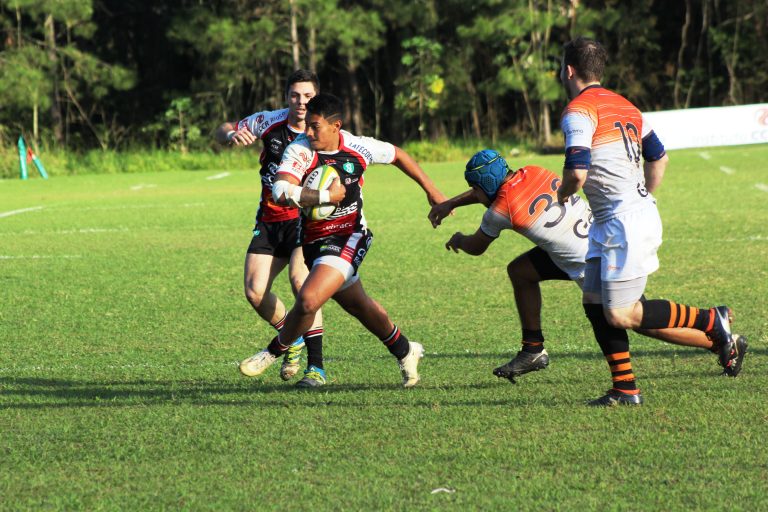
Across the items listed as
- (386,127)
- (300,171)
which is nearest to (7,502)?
(300,171)

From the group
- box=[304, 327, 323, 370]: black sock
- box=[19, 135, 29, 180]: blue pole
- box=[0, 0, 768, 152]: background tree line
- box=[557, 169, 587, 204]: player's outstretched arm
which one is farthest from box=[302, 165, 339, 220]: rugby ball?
box=[0, 0, 768, 152]: background tree line

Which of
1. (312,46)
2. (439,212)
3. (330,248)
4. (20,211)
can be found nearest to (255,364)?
(330,248)

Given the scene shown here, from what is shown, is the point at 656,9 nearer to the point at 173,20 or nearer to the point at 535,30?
the point at 535,30

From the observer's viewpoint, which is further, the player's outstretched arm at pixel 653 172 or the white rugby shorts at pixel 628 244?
the player's outstretched arm at pixel 653 172

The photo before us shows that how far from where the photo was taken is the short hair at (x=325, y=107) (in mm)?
6734

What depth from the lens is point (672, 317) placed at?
6.38m

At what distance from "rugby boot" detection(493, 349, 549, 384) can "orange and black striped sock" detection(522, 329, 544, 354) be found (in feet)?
0.07

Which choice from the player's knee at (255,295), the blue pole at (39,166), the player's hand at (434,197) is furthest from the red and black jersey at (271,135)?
the blue pole at (39,166)

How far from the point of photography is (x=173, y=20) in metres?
37.5

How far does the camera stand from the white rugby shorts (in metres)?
6.08

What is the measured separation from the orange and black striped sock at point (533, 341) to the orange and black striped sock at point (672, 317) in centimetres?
84

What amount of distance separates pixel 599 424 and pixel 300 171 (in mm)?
2211

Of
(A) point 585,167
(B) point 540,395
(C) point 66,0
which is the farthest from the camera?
(C) point 66,0

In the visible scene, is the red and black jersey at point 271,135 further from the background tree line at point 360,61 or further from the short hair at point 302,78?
the background tree line at point 360,61
